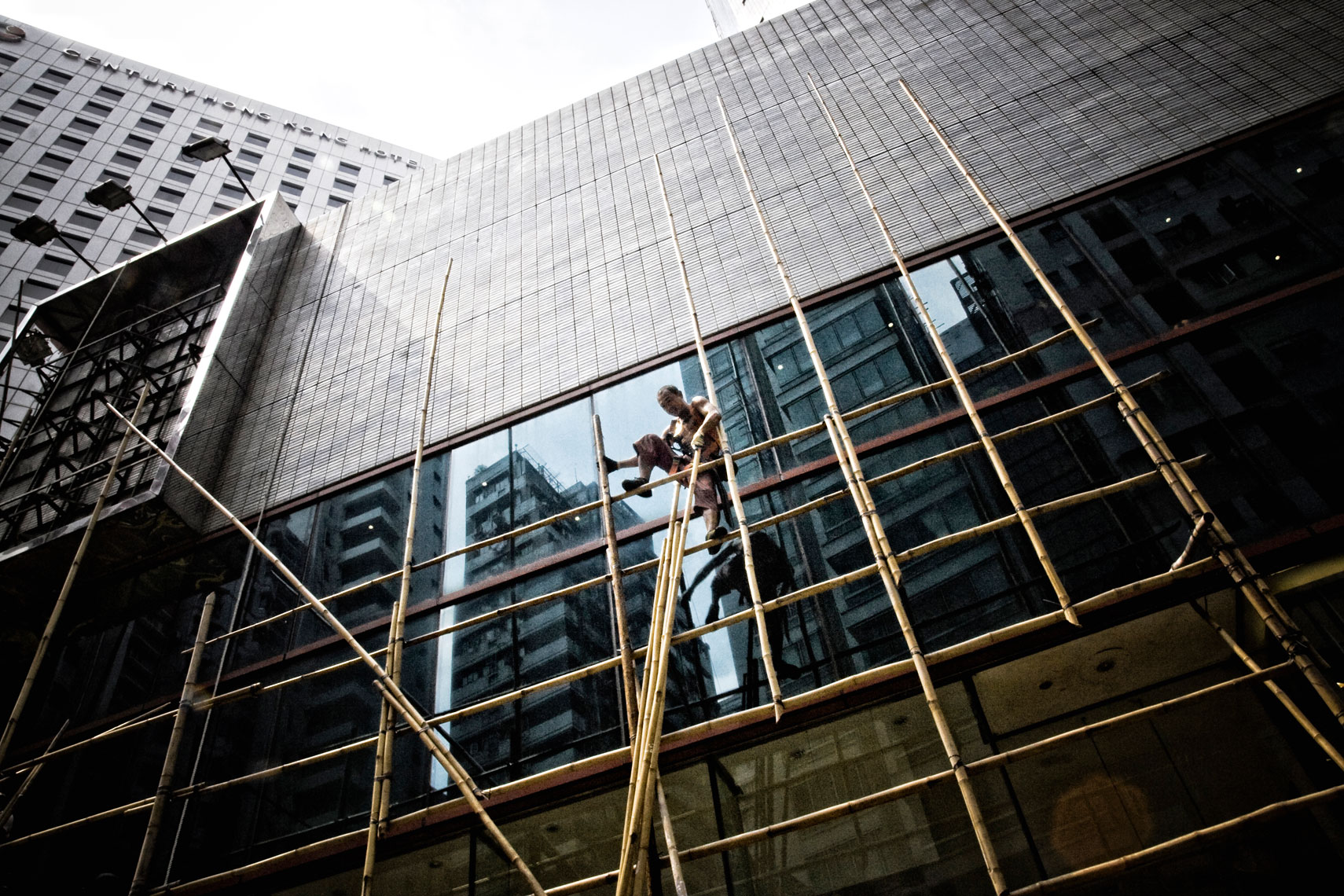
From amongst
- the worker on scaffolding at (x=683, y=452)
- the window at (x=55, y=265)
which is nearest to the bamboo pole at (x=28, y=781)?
the worker on scaffolding at (x=683, y=452)

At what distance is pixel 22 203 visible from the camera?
27.7 m

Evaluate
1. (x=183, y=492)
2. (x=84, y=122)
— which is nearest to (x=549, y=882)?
(x=183, y=492)

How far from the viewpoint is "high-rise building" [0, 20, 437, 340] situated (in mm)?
27828

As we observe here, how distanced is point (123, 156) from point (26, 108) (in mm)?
4031

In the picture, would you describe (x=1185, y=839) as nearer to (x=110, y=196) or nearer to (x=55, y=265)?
(x=110, y=196)

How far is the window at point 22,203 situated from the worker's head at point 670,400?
32.1 metres

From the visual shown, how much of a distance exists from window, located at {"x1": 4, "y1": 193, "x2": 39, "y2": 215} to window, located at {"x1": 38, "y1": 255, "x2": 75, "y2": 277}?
8.65 ft

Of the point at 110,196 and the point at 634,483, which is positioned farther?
the point at 110,196

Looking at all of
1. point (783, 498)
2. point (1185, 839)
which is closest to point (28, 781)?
point (783, 498)

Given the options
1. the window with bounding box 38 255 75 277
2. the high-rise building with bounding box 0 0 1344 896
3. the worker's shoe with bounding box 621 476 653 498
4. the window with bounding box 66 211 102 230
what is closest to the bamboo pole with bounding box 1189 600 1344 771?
the high-rise building with bounding box 0 0 1344 896

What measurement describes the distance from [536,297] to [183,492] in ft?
14.3

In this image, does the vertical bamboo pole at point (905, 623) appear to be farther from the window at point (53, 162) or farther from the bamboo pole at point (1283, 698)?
the window at point (53, 162)

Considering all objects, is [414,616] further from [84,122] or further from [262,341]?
[84,122]

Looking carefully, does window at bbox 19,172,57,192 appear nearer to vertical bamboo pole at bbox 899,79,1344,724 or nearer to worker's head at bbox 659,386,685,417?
worker's head at bbox 659,386,685,417
